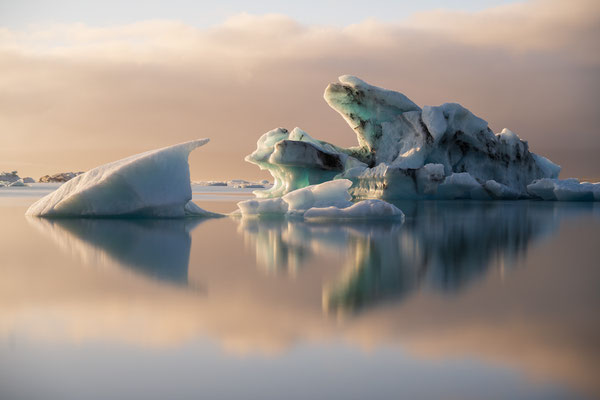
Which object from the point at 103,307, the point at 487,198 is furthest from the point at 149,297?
the point at 487,198

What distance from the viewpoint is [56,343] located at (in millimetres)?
1754

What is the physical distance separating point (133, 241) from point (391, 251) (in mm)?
2127

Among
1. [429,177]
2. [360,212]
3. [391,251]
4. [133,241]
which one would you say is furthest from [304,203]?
[429,177]

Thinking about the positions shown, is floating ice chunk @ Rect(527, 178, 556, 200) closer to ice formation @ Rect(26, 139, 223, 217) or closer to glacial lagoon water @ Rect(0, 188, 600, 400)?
ice formation @ Rect(26, 139, 223, 217)

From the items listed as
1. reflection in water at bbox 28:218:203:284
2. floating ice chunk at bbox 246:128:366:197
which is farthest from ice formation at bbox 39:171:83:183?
reflection in water at bbox 28:218:203:284

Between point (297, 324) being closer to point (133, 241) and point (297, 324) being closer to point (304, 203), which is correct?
point (133, 241)

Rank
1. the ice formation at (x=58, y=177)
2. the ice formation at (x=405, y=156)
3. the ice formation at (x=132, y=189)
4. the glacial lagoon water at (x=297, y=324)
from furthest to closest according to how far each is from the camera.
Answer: the ice formation at (x=58, y=177) < the ice formation at (x=405, y=156) < the ice formation at (x=132, y=189) < the glacial lagoon water at (x=297, y=324)

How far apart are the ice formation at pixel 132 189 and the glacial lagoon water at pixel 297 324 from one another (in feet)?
8.01

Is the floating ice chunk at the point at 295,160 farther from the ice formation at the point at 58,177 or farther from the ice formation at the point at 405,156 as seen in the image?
the ice formation at the point at 58,177

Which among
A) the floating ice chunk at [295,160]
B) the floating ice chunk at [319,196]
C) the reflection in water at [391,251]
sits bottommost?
the reflection in water at [391,251]

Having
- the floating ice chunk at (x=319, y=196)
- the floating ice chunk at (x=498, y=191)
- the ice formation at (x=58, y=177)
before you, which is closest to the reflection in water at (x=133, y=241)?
the floating ice chunk at (x=319, y=196)

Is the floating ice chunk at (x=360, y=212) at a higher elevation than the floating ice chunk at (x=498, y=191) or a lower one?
lower

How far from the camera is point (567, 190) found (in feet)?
51.1

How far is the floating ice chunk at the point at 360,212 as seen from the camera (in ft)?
24.4
